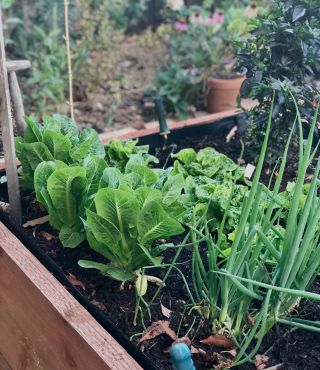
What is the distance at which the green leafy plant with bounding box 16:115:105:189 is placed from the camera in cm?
167

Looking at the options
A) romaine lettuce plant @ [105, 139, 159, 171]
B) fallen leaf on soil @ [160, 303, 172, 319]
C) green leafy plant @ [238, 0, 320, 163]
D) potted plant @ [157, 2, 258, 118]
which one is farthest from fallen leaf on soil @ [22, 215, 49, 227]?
potted plant @ [157, 2, 258, 118]

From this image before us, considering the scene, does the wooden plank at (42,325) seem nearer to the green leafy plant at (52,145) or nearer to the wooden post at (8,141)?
the wooden post at (8,141)

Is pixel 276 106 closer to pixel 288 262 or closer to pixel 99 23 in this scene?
pixel 288 262

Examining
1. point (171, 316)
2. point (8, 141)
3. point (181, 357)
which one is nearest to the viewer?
point (181, 357)

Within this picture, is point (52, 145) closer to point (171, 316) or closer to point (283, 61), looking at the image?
point (171, 316)

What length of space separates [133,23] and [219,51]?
1098mm

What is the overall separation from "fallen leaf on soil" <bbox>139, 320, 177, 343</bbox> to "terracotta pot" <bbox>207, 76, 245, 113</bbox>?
2.44 m

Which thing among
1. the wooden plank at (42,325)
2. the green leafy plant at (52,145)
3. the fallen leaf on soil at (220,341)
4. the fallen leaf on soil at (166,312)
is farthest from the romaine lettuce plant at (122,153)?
the fallen leaf on soil at (220,341)

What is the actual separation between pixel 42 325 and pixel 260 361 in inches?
20.7

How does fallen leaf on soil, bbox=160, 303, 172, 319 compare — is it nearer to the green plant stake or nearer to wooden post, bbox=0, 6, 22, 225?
wooden post, bbox=0, 6, 22, 225

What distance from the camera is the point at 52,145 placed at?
66.8 inches

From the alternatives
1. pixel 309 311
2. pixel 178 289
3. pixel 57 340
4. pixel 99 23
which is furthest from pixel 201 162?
pixel 99 23

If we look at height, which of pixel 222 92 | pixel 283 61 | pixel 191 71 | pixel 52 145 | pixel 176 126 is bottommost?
pixel 222 92

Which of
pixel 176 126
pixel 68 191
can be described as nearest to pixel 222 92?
pixel 176 126
